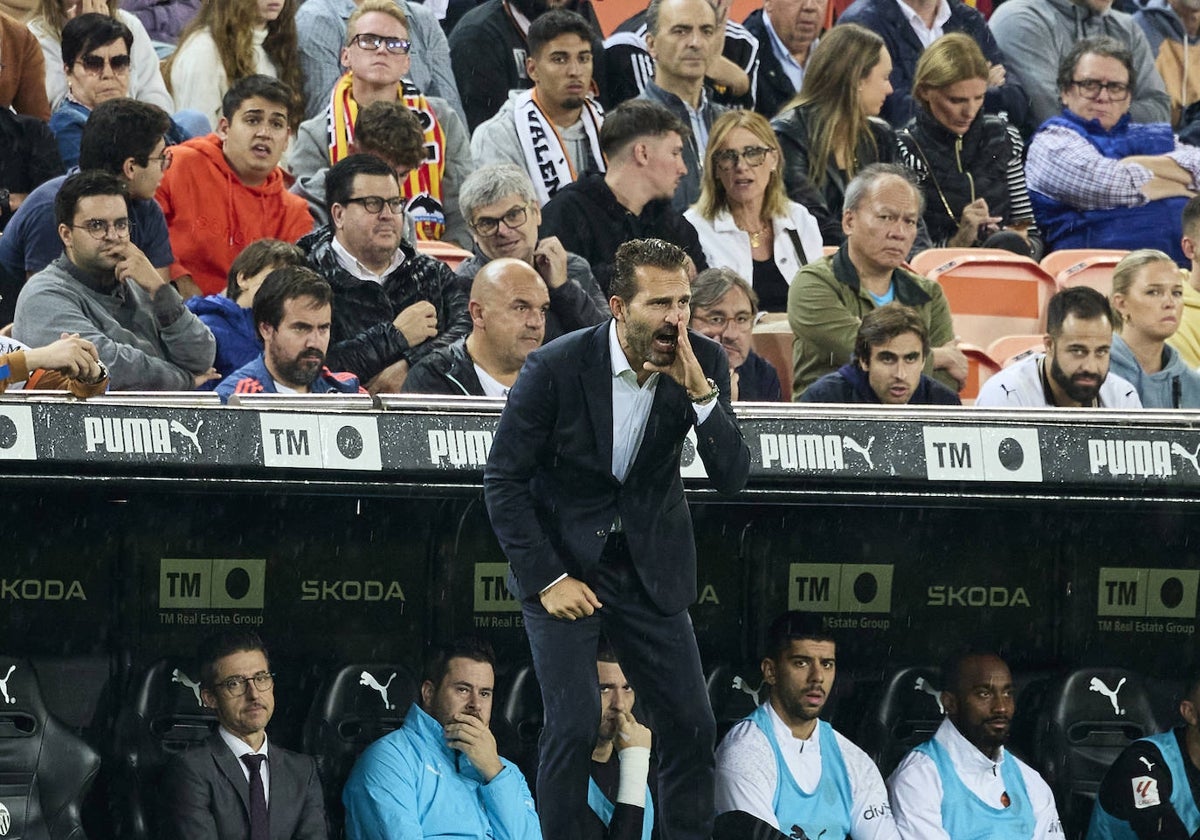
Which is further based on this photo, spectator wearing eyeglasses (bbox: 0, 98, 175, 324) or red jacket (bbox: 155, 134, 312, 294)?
red jacket (bbox: 155, 134, 312, 294)

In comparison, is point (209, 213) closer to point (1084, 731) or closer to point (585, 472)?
point (585, 472)

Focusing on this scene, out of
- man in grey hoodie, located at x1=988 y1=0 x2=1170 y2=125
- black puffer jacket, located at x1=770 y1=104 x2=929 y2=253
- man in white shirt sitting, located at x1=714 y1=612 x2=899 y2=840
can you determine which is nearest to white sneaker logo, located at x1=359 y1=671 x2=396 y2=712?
man in white shirt sitting, located at x1=714 y1=612 x2=899 y2=840

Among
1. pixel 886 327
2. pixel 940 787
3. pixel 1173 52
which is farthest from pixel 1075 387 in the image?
pixel 1173 52

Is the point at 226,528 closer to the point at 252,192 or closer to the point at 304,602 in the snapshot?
the point at 304,602

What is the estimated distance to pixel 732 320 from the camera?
23.3 ft

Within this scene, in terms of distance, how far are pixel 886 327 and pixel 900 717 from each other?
1.34 meters

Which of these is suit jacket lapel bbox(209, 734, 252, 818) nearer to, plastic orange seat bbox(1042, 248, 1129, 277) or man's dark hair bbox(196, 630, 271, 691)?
man's dark hair bbox(196, 630, 271, 691)

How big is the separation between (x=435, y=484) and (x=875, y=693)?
1894 millimetres

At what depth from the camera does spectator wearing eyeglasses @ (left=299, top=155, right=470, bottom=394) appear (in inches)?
274

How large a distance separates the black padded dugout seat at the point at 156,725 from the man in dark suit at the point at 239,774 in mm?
126

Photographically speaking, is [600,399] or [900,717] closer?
[600,399]

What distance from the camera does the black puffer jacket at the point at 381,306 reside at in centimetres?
694

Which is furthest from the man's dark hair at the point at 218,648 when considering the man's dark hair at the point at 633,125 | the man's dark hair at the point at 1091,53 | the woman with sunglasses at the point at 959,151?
the man's dark hair at the point at 1091,53

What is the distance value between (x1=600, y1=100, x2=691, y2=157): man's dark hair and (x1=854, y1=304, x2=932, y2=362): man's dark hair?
120cm
